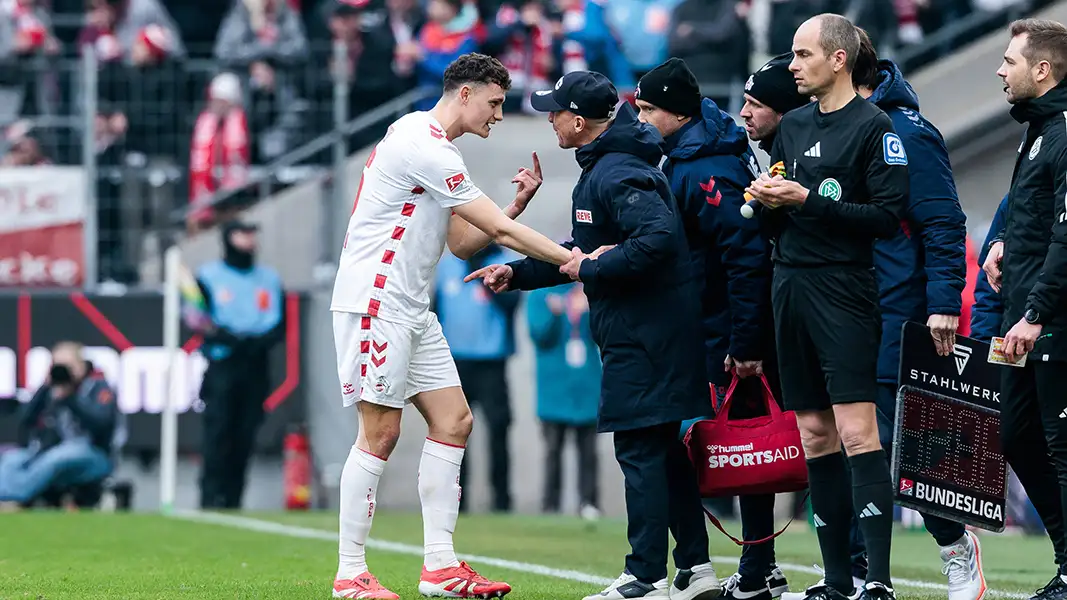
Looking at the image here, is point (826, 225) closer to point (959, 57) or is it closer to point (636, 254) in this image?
point (636, 254)

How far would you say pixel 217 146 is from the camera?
Result: 16.4 m

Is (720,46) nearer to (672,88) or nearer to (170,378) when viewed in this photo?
(170,378)

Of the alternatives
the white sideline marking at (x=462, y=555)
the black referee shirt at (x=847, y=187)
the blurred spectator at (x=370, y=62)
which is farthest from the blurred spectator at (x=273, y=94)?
the black referee shirt at (x=847, y=187)

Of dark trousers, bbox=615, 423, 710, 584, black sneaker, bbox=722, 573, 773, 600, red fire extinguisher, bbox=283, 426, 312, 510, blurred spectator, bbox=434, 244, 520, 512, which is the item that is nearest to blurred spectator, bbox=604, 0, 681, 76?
blurred spectator, bbox=434, 244, 520, 512

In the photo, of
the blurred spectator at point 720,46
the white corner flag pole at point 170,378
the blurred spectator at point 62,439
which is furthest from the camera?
the blurred spectator at point 720,46

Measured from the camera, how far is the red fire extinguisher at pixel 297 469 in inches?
627

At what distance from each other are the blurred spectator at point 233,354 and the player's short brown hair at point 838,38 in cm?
989

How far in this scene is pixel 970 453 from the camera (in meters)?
7.03

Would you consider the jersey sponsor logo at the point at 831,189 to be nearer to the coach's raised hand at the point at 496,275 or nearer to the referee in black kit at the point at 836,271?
the referee in black kit at the point at 836,271

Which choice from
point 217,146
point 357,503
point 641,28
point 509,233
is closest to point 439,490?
point 357,503

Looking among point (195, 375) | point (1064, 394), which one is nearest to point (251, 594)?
point (1064, 394)

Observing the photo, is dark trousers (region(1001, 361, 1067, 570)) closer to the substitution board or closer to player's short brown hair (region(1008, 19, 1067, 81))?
the substitution board

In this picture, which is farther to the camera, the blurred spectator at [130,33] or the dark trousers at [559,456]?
the blurred spectator at [130,33]

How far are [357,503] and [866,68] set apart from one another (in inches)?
106
